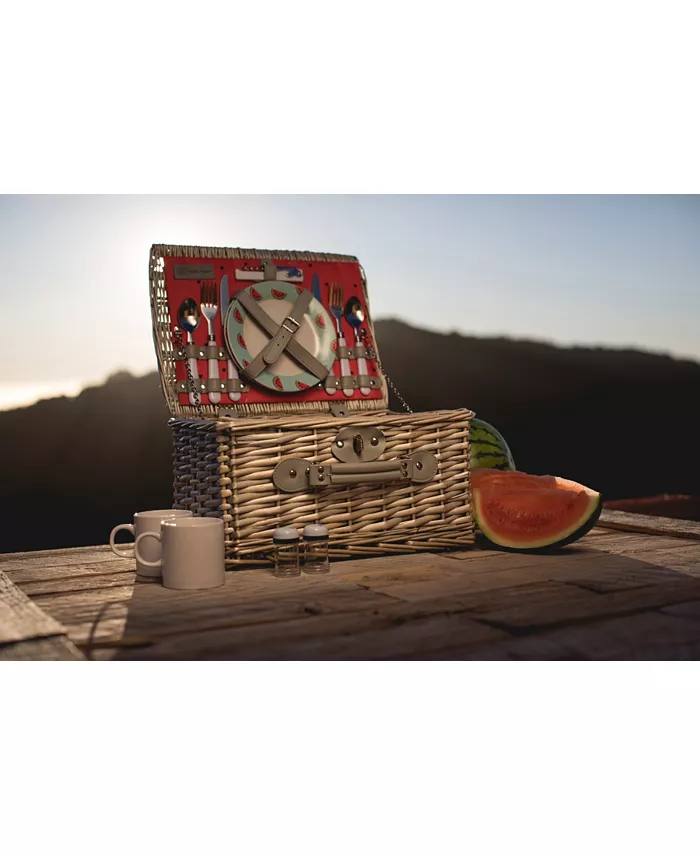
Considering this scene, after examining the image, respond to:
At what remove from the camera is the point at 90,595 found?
1.76m

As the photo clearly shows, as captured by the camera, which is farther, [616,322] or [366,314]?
[616,322]

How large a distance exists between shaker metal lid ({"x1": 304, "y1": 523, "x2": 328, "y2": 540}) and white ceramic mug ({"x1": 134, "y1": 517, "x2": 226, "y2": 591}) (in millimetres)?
222

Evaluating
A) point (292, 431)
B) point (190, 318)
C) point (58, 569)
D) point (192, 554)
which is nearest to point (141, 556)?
point (192, 554)

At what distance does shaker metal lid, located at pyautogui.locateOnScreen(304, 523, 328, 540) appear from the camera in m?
1.95

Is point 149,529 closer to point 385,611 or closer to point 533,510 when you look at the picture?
point 385,611

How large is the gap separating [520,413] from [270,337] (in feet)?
6.37

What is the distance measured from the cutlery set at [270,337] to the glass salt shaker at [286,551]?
2.03ft

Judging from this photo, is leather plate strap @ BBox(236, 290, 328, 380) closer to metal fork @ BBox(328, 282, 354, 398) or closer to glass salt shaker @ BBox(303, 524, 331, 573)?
metal fork @ BBox(328, 282, 354, 398)

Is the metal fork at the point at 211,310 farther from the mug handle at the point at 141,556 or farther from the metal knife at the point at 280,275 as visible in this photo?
the mug handle at the point at 141,556

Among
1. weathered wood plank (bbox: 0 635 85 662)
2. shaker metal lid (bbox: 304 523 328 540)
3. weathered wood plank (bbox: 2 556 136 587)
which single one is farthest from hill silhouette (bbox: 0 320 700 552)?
weathered wood plank (bbox: 0 635 85 662)

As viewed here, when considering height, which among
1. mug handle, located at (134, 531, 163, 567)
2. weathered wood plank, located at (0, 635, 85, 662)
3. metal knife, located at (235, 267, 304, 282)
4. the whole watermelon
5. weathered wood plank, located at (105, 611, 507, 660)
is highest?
metal knife, located at (235, 267, 304, 282)

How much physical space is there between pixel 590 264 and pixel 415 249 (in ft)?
2.88
